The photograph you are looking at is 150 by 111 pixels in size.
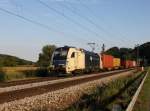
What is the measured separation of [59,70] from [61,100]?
958 inches

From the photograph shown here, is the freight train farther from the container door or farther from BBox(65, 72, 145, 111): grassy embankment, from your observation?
BBox(65, 72, 145, 111): grassy embankment

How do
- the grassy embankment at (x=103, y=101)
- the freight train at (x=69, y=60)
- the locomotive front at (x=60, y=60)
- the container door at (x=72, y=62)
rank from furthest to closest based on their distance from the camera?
the container door at (x=72, y=62), the freight train at (x=69, y=60), the locomotive front at (x=60, y=60), the grassy embankment at (x=103, y=101)

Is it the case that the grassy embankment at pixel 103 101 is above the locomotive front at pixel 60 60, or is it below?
below

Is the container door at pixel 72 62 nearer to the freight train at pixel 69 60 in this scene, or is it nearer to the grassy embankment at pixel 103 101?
the freight train at pixel 69 60

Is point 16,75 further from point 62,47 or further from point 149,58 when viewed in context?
point 149,58

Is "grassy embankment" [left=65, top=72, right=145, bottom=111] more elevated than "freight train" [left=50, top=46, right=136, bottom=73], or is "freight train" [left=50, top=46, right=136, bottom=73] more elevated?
"freight train" [left=50, top=46, right=136, bottom=73]

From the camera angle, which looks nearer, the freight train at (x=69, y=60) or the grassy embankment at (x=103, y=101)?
the grassy embankment at (x=103, y=101)

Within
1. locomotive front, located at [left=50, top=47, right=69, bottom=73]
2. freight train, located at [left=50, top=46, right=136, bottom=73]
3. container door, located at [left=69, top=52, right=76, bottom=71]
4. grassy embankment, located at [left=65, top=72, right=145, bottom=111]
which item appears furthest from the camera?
container door, located at [left=69, top=52, right=76, bottom=71]

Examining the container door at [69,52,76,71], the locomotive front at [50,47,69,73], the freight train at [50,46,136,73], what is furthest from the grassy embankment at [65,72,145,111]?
the container door at [69,52,76,71]

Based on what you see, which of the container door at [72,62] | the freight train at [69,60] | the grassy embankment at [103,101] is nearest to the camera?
the grassy embankment at [103,101]

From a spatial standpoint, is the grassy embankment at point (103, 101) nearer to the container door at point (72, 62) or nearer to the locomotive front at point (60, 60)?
the locomotive front at point (60, 60)

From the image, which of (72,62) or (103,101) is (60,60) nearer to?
(72,62)

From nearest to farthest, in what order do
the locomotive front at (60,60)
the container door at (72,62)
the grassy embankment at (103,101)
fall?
1. the grassy embankment at (103,101)
2. the locomotive front at (60,60)
3. the container door at (72,62)

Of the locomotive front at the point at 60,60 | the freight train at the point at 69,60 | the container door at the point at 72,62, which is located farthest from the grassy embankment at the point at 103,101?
the container door at the point at 72,62
